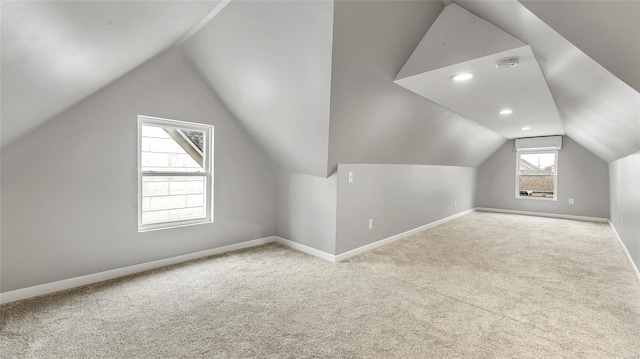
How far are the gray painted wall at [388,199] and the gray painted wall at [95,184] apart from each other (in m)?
1.63

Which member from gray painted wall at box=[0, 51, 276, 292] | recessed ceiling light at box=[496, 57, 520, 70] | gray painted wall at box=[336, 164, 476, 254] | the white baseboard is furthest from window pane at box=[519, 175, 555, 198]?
gray painted wall at box=[0, 51, 276, 292]

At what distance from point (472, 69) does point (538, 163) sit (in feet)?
20.2

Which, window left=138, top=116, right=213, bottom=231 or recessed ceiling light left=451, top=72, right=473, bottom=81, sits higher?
recessed ceiling light left=451, top=72, right=473, bottom=81

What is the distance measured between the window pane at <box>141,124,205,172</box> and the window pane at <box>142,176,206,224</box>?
0.13 meters

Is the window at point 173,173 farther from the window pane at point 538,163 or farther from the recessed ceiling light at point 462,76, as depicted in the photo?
the window pane at point 538,163

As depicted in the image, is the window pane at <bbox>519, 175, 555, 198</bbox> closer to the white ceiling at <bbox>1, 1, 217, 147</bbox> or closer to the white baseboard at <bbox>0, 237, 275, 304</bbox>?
the white baseboard at <bbox>0, 237, 275, 304</bbox>

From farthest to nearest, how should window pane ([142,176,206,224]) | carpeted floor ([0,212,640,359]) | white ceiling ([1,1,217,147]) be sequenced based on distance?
window pane ([142,176,206,224]), carpeted floor ([0,212,640,359]), white ceiling ([1,1,217,147])

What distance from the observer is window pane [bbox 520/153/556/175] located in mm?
6828

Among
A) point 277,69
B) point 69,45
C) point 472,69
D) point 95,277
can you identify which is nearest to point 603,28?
point 472,69

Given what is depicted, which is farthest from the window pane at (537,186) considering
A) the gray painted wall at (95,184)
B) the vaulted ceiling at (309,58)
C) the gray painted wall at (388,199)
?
the gray painted wall at (95,184)

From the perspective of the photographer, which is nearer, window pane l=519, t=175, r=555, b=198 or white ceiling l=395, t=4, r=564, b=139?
white ceiling l=395, t=4, r=564, b=139

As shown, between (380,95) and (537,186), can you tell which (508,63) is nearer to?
(380,95)

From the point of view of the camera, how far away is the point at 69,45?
1616 millimetres

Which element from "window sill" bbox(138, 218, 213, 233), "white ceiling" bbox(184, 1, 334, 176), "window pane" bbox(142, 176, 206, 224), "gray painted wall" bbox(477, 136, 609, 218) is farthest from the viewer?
"gray painted wall" bbox(477, 136, 609, 218)
